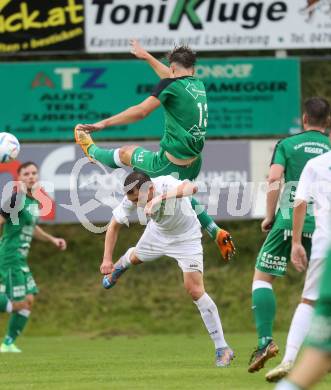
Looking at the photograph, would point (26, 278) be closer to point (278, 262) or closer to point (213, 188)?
point (213, 188)

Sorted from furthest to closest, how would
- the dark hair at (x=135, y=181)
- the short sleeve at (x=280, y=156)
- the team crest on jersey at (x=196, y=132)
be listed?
the team crest on jersey at (x=196, y=132) → the dark hair at (x=135, y=181) → the short sleeve at (x=280, y=156)

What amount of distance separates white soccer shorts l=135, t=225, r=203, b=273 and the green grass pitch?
85 centimetres

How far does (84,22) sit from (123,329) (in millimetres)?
4389

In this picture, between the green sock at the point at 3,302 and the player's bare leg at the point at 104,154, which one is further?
the green sock at the point at 3,302

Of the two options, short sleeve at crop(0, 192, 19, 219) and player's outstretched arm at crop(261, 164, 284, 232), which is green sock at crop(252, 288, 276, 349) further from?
short sleeve at crop(0, 192, 19, 219)

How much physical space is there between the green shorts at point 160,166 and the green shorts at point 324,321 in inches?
203

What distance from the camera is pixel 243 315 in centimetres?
1625

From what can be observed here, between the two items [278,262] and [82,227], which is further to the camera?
[82,227]

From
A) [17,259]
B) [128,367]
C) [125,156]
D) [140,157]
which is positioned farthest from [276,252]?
[17,259]

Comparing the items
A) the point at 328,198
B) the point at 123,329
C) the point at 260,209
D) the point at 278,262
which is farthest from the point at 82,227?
the point at 328,198

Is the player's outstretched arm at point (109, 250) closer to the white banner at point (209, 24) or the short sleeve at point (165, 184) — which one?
the short sleeve at point (165, 184)

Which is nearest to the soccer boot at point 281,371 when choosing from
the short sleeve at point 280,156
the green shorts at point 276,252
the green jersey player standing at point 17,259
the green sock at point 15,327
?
the green shorts at point 276,252

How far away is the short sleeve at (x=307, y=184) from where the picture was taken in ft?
22.6

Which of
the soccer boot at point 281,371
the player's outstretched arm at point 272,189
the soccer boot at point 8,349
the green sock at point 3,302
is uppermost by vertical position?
the player's outstretched arm at point 272,189
